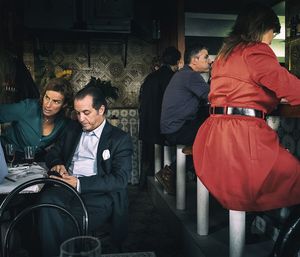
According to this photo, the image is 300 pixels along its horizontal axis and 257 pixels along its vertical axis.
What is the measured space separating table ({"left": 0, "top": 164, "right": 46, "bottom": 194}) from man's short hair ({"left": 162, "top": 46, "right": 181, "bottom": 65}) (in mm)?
2109

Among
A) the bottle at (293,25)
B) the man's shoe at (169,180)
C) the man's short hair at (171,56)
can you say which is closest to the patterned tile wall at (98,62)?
the man's short hair at (171,56)

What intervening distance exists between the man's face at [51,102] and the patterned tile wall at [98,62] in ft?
9.38

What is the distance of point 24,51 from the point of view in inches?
209

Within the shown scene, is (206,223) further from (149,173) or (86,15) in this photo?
(86,15)

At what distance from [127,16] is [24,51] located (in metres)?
1.81

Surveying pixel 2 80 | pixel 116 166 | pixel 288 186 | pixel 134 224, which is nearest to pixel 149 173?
pixel 134 224

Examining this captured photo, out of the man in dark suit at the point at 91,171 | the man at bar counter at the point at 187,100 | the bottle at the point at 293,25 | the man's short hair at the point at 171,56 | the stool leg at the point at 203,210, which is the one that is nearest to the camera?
the man in dark suit at the point at 91,171

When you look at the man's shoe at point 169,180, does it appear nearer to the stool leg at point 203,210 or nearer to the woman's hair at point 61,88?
the stool leg at point 203,210

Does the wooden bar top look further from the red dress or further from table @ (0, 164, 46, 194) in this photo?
table @ (0, 164, 46, 194)

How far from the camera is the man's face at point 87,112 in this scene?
2.16 m

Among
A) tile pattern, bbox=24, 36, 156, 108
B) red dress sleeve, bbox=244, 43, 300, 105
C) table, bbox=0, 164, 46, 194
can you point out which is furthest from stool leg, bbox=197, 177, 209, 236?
tile pattern, bbox=24, 36, 156, 108

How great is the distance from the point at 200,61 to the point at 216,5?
2850 mm

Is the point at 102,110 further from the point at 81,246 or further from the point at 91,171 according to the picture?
the point at 81,246

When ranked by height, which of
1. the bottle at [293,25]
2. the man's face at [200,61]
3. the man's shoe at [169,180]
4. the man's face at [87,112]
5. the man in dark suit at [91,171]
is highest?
the bottle at [293,25]
